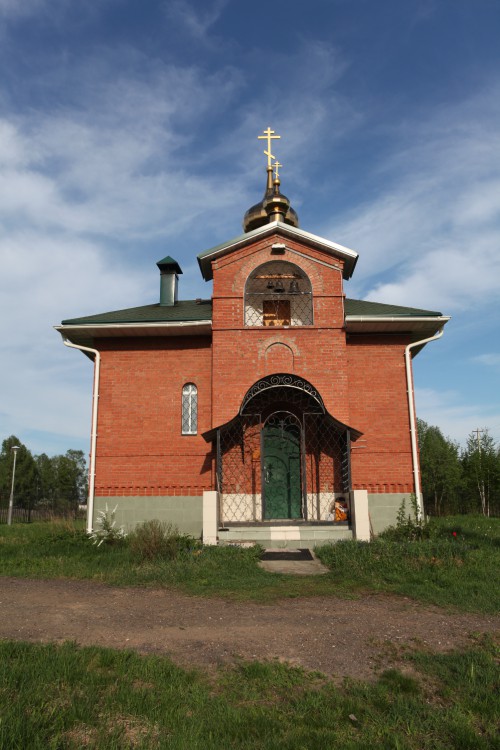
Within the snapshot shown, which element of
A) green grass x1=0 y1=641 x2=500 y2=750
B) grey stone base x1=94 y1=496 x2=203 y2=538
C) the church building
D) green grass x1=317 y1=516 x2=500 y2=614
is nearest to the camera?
green grass x1=0 y1=641 x2=500 y2=750

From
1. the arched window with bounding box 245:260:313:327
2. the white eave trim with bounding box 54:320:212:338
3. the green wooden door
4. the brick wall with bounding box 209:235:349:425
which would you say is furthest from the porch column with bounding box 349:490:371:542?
the white eave trim with bounding box 54:320:212:338

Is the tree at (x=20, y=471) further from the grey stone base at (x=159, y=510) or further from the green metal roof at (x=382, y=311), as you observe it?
the green metal roof at (x=382, y=311)

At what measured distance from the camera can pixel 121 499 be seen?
36.6ft

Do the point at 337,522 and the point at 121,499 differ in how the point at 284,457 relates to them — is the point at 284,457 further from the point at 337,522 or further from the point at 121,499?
the point at 121,499

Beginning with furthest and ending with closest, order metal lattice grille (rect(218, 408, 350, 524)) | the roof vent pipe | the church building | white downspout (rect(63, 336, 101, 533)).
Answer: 1. the roof vent pipe
2. white downspout (rect(63, 336, 101, 533))
3. the church building
4. metal lattice grille (rect(218, 408, 350, 524))

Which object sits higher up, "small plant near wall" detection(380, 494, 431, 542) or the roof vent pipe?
the roof vent pipe

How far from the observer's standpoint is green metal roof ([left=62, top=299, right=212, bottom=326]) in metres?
11.4

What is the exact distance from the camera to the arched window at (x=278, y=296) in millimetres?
11781

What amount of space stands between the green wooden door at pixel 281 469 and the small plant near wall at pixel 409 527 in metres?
1.82

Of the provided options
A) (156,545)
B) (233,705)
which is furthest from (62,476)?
(233,705)

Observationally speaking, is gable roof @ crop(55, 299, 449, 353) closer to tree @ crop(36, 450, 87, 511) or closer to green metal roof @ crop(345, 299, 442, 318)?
green metal roof @ crop(345, 299, 442, 318)

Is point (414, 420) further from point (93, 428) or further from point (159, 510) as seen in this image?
point (93, 428)

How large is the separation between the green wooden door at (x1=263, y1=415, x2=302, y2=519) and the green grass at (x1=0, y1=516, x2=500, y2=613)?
83.8 inches

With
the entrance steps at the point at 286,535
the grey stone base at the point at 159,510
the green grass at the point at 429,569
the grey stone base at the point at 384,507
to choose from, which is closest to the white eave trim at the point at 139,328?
the grey stone base at the point at 159,510
